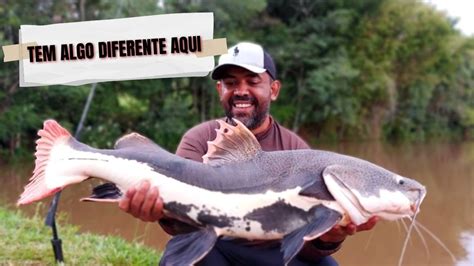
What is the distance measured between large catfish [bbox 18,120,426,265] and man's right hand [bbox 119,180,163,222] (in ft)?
0.10

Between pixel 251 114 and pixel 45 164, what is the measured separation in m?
1.43

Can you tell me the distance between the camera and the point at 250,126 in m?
3.46

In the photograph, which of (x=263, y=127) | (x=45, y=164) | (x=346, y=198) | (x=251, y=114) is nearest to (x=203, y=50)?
(x=251, y=114)

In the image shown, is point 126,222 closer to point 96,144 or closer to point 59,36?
point 59,36

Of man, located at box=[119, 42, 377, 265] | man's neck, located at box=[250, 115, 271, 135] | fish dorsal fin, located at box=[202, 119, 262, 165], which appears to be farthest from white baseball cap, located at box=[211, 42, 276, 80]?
fish dorsal fin, located at box=[202, 119, 262, 165]

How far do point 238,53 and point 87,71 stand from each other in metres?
0.99

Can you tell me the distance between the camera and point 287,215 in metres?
2.40

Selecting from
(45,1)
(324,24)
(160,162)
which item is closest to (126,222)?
(160,162)

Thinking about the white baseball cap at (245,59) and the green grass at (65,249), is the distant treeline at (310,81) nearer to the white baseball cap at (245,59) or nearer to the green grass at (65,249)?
the green grass at (65,249)

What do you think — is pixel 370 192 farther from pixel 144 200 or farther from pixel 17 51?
pixel 17 51

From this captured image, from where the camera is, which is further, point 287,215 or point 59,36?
point 59,36

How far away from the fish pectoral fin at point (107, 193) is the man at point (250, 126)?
83cm

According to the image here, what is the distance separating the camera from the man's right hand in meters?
2.41

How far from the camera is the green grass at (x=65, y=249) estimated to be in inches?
166
